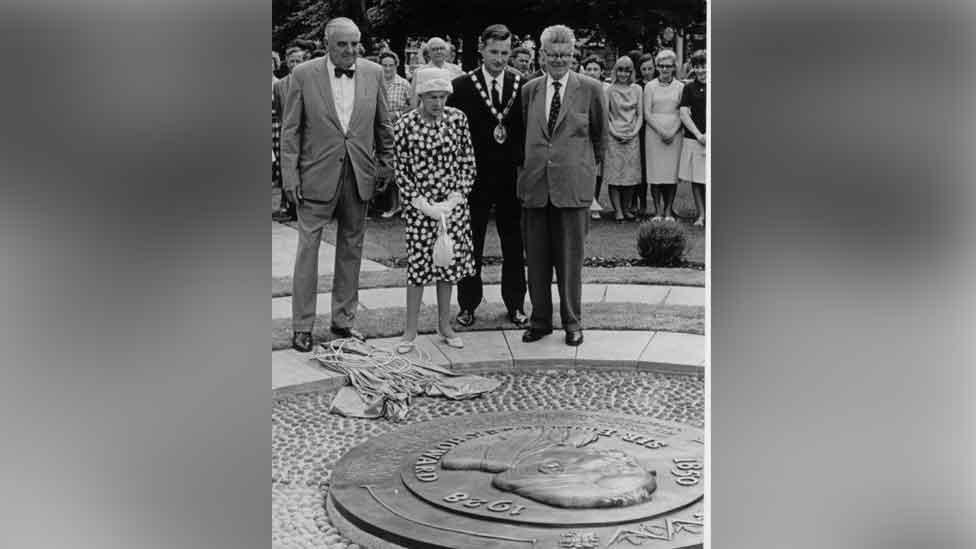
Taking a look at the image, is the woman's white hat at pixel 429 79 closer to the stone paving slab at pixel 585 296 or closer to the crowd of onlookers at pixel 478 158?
the crowd of onlookers at pixel 478 158

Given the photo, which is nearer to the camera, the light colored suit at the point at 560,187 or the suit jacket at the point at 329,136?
the suit jacket at the point at 329,136

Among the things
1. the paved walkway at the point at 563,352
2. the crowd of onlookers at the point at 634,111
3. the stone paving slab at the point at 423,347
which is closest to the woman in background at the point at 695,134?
the crowd of onlookers at the point at 634,111

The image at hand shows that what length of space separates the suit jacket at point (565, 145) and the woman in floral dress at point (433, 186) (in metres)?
0.24

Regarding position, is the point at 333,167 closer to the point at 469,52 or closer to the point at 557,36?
the point at 469,52

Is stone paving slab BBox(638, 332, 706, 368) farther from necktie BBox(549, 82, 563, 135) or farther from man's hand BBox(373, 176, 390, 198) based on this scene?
man's hand BBox(373, 176, 390, 198)

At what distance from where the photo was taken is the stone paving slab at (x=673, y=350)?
417 cm

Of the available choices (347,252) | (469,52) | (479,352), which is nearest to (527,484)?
(479,352)

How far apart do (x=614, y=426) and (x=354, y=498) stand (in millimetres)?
990

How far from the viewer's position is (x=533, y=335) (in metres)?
4.34

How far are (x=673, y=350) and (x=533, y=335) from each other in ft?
1.73

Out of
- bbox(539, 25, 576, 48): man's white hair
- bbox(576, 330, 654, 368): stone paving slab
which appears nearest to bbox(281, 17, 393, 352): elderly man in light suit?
bbox(539, 25, 576, 48): man's white hair

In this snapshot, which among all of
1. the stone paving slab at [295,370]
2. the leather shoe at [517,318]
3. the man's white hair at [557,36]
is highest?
the man's white hair at [557,36]
